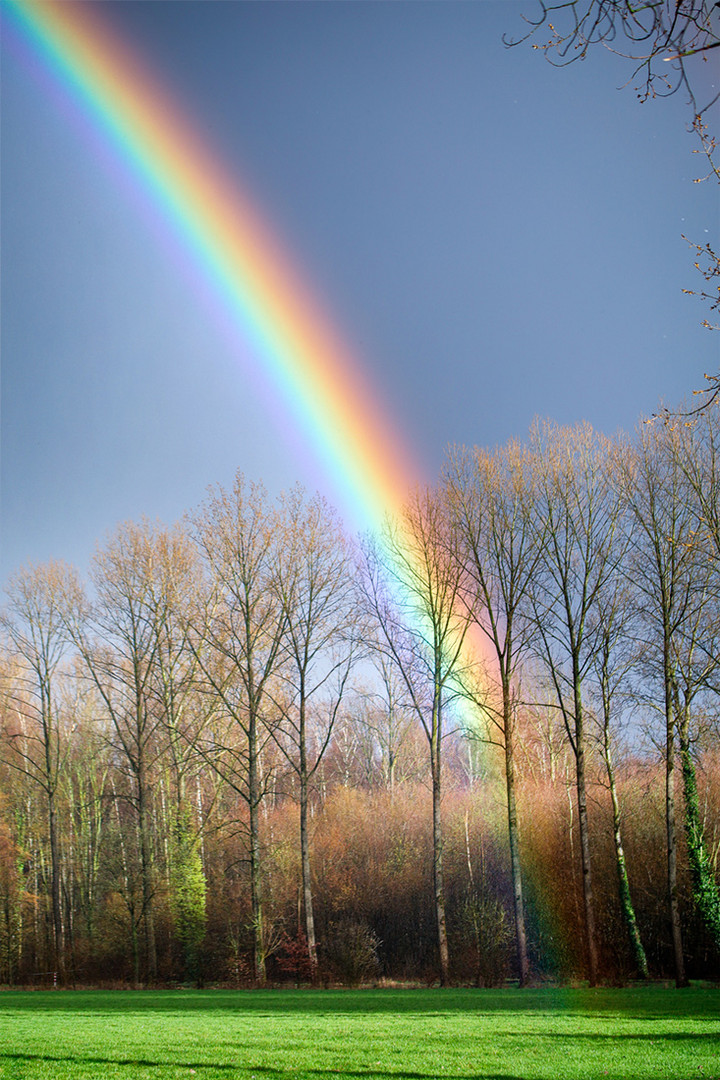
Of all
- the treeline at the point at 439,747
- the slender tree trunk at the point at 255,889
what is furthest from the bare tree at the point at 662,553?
the slender tree trunk at the point at 255,889

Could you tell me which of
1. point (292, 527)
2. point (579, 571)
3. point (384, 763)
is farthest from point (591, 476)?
point (384, 763)

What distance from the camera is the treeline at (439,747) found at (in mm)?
20797

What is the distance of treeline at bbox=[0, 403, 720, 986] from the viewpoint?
20797 millimetres

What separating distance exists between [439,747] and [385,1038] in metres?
13.6

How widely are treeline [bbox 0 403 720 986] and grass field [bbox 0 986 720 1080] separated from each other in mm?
4935

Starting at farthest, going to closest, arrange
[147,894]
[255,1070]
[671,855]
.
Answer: [147,894]
[671,855]
[255,1070]

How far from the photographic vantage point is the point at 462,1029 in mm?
11352

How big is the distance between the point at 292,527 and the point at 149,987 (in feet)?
49.0

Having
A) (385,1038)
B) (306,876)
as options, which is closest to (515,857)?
(306,876)

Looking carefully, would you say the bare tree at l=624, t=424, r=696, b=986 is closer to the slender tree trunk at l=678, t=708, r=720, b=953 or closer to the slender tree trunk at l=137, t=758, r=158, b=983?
the slender tree trunk at l=678, t=708, r=720, b=953

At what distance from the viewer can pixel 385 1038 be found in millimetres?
10500

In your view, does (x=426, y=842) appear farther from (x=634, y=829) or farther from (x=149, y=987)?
(x=149, y=987)

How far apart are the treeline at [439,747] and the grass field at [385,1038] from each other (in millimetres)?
4935

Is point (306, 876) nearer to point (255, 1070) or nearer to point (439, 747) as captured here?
point (439, 747)
